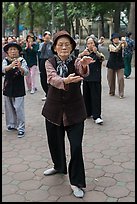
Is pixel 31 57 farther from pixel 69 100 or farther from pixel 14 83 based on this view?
pixel 69 100

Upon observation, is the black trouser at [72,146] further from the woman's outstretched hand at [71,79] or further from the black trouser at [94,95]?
the black trouser at [94,95]

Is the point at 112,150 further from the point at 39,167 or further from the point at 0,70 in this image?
the point at 0,70

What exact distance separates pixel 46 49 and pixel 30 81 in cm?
201

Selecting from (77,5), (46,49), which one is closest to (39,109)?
(46,49)

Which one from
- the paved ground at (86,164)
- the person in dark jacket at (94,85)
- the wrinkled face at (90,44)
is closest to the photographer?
the paved ground at (86,164)

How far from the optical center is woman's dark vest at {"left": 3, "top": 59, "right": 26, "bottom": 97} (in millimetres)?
6066

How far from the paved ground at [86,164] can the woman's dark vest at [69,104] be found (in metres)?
0.84

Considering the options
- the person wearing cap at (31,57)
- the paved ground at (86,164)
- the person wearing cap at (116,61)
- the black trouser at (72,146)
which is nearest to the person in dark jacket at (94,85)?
the paved ground at (86,164)

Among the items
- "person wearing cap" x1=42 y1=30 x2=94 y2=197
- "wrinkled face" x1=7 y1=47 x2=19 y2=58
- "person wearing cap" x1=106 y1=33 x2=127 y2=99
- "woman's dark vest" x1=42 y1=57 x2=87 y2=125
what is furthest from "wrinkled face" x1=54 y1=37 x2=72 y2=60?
"person wearing cap" x1=106 y1=33 x2=127 y2=99

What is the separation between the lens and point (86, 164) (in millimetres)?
4805

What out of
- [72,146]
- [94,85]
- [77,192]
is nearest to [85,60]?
[72,146]

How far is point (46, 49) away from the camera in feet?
29.0

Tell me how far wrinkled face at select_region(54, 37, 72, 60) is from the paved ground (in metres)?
1.56

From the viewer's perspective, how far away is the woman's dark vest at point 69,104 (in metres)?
3.86
